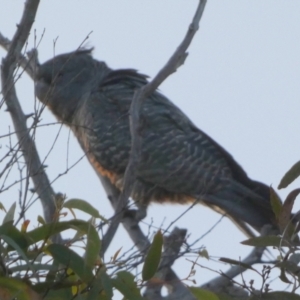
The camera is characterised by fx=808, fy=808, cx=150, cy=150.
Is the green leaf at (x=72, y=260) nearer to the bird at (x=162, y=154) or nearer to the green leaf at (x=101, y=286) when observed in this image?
the green leaf at (x=101, y=286)

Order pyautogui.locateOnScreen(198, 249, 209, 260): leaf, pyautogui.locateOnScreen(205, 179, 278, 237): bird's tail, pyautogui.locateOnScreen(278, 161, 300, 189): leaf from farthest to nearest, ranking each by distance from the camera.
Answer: pyautogui.locateOnScreen(205, 179, 278, 237): bird's tail
pyautogui.locateOnScreen(198, 249, 209, 260): leaf
pyautogui.locateOnScreen(278, 161, 300, 189): leaf

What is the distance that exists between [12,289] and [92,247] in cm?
26

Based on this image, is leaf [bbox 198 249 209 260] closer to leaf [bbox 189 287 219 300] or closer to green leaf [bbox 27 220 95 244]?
leaf [bbox 189 287 219 300]

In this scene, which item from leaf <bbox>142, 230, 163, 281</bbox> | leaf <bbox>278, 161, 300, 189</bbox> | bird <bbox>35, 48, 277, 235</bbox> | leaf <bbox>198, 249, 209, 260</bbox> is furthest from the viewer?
bird <bbox>35, 48, 277, 235</bbox>

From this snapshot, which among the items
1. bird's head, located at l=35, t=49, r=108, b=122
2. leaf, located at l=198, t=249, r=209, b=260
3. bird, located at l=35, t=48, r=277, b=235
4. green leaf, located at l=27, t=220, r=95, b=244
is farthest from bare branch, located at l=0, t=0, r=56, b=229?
bird's head, located at l=35, t=49, r=108, b=122

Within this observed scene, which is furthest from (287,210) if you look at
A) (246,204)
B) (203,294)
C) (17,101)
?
(246,204)

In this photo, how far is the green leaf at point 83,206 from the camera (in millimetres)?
2252

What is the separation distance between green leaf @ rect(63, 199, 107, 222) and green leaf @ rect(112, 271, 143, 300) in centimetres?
24

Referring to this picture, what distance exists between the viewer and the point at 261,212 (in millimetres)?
5781

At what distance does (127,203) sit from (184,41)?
3.27ft

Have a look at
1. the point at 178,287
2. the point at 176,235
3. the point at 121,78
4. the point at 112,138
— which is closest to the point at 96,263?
the point at 176,235

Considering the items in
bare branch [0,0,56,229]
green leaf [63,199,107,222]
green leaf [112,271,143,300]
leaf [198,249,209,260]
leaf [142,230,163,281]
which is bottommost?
green leaf [112,271,143,300]

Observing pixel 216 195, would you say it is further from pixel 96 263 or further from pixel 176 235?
pixel 96 263

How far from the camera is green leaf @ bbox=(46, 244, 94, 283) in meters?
2.05
